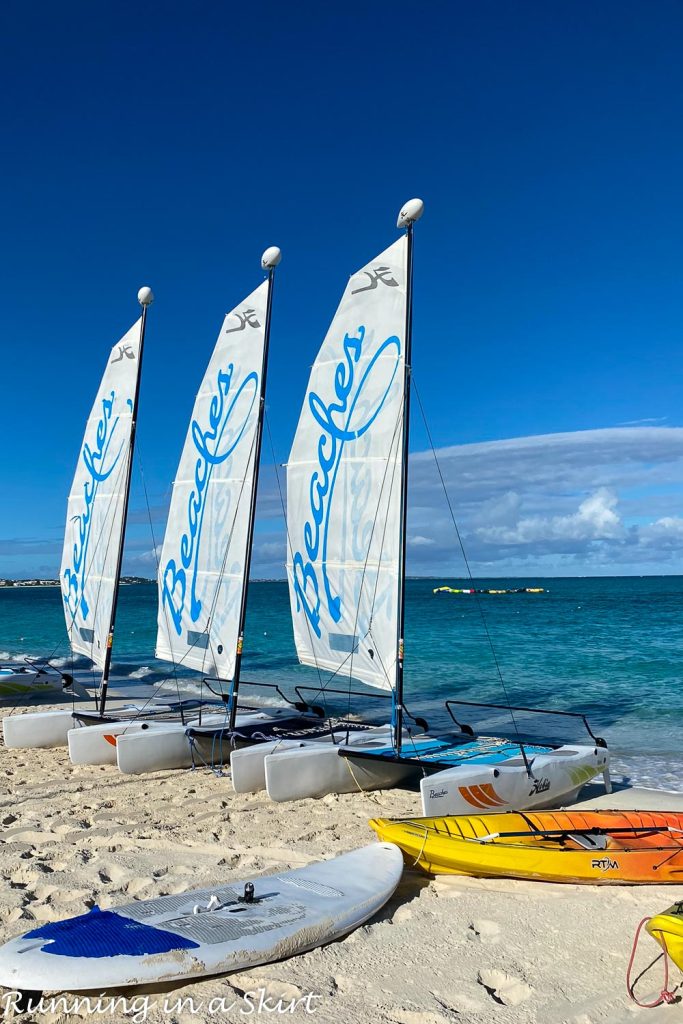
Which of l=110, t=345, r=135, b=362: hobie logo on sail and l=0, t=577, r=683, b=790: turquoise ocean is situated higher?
l=110, t=345, r=135, b=362: hobie logo on sail

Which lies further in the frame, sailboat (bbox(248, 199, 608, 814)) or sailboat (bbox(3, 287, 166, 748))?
sailboat (bbox(3, 287, 166, 748))

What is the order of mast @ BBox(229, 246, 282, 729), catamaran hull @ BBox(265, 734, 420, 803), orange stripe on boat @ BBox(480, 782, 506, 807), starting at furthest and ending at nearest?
1. mast @ BBox(229, 246, 282, 729)
2. catamaran hull @ BBox(265, 734, 420, 803)
3. orange stripe on boat @ BBox(480, 782, 506, 807)

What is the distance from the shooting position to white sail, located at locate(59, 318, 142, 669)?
12023 millimetres

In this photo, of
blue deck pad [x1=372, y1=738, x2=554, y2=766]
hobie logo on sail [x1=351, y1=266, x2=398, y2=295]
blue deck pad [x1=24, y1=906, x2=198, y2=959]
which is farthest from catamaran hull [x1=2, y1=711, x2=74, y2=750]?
hobie logo on sail [x1=351, y1=266, x2=398, y2=295]

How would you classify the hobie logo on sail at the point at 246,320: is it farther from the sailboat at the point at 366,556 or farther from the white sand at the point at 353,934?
the white sand at the point at 353,934

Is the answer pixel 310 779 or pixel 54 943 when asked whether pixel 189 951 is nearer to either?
pixel 54 943

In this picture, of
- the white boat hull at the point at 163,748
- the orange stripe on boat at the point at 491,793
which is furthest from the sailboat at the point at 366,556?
the white boat hull at the point at 163,748

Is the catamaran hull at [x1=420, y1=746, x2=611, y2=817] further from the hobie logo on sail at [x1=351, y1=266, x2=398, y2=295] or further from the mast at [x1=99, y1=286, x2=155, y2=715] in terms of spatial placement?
the hobie logo on sail at [x1=351, y1=266, x2=398, y2=295]

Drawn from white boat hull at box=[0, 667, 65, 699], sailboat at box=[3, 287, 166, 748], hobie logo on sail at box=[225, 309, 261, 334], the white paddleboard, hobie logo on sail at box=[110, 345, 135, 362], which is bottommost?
white boat hull at box=[0, 667, 65, 699]

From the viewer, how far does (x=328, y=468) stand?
1023 cm

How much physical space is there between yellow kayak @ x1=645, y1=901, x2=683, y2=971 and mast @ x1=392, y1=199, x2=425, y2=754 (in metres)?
4.17

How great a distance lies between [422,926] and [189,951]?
1.77 m

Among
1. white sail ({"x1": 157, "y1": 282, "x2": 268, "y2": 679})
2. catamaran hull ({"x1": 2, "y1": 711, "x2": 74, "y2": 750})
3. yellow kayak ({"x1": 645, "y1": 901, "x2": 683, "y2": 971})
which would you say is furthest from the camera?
catamaran hull ({"x1": 2, "y1": 711, "x2": 74, "y2": 750})

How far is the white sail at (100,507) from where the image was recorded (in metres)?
12.0
